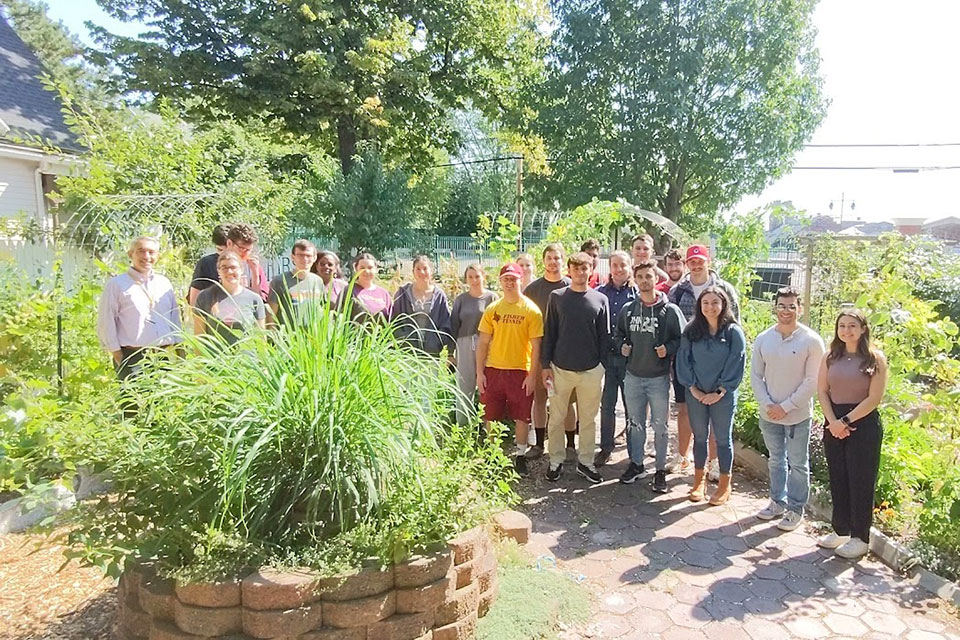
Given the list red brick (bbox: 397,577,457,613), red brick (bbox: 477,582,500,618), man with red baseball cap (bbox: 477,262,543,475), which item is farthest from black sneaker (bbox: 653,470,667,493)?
red brick (bbox: 397,577,457,613)

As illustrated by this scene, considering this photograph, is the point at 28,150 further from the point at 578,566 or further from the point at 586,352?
the point at 578,566

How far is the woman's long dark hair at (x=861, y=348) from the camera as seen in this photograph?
340 cm

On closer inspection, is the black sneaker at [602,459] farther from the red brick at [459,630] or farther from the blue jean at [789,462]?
the red brick at [459,630]

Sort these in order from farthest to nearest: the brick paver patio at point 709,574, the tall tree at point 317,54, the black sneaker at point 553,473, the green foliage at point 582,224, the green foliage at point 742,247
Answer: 1. the tall tree at point 317,54
2. the green foliage at point 582,224
3. the green foliage at point 742,247
4. the black sneaker at point 553,473
5. the brick paver patio at point 709,574

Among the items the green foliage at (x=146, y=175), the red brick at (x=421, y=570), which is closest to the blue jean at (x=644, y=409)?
the red brick at (x=421, y=570)

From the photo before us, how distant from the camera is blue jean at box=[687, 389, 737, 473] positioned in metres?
4.13

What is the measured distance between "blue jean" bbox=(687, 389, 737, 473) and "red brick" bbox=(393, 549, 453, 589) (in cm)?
254

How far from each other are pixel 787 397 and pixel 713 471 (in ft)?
3.70

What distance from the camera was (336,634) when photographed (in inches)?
84.3

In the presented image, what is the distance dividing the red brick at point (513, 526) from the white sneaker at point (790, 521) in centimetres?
175

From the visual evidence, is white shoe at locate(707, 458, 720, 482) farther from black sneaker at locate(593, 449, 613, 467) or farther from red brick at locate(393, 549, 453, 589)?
red brick at locate(393, 549, 453, 589)

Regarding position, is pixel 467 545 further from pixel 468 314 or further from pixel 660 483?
pixel 468 314

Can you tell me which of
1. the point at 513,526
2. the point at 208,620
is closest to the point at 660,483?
the point at 513,526

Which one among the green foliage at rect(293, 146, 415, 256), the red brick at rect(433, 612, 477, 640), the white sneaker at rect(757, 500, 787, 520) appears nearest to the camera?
the red brick at rect(433, 612, 477, 640)
